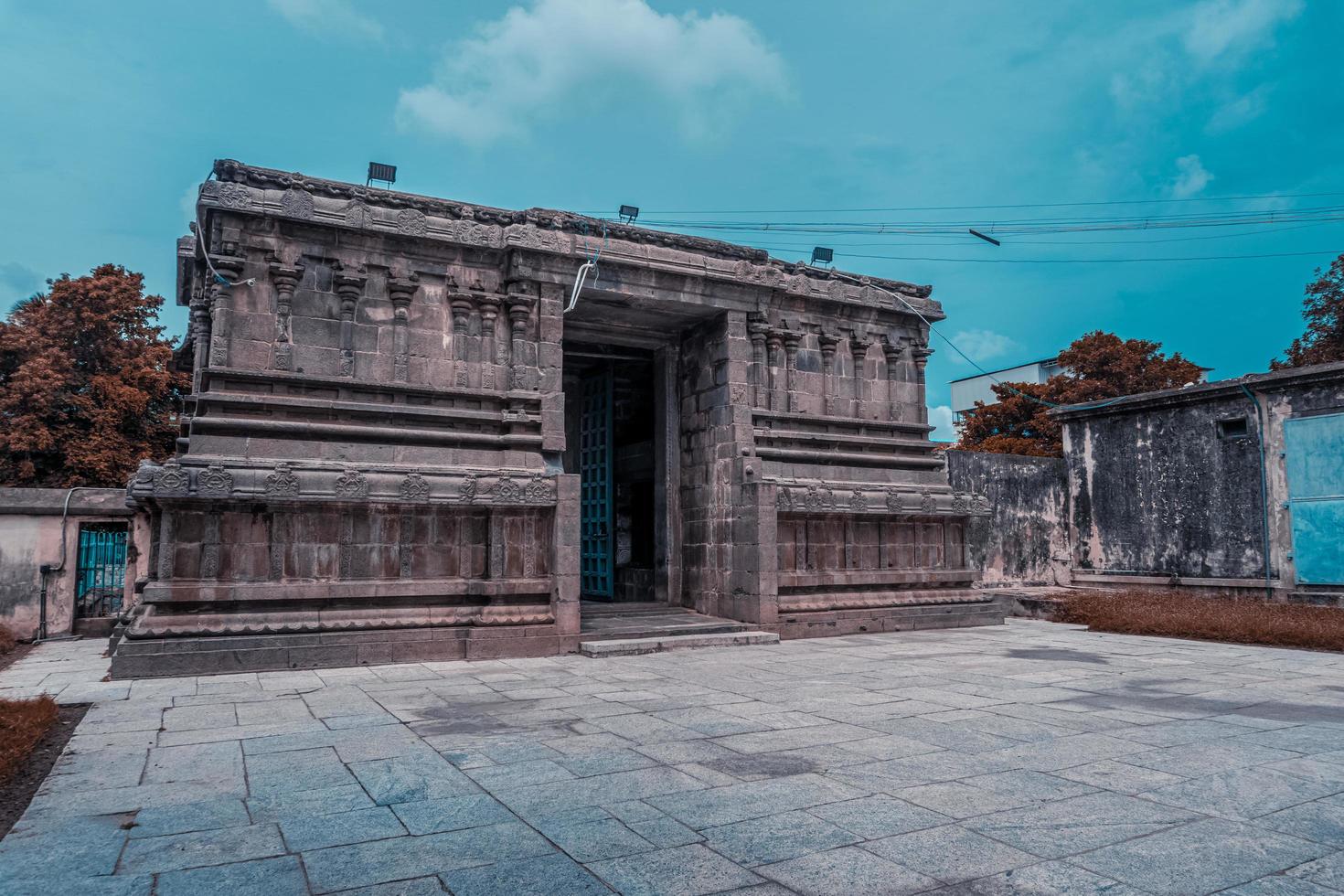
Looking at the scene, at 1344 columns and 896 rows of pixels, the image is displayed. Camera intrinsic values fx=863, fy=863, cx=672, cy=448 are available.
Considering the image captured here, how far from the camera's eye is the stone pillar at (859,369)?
49.3ft

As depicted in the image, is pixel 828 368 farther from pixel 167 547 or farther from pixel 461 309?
pixel 167 547

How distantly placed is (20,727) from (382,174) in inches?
326

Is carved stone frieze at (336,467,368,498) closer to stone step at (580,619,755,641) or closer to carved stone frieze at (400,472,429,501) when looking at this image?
carved stone frieze at (400,472,429,501)

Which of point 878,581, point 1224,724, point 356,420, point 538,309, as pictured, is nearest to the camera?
point 1224,724

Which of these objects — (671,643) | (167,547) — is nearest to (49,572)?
(167,547)

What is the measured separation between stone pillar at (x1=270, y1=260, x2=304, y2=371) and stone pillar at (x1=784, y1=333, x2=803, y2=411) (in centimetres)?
749

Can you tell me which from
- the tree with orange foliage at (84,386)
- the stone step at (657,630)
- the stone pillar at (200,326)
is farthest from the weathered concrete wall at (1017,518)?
the tree with orange foliage at (84,386)

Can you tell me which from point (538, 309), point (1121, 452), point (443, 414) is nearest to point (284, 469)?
point (443, 414)

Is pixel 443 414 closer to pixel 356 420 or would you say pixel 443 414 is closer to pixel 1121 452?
pixel 356 420

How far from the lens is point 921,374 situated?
15883 mm

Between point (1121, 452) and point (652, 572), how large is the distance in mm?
11522

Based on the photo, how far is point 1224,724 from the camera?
659 centimetres

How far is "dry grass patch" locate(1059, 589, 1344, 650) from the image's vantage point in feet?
37.7

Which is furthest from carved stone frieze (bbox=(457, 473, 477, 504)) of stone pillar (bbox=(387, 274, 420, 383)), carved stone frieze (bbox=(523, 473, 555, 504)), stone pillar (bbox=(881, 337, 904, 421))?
stone pillar (bbox=(881, 337, 904, 421))
